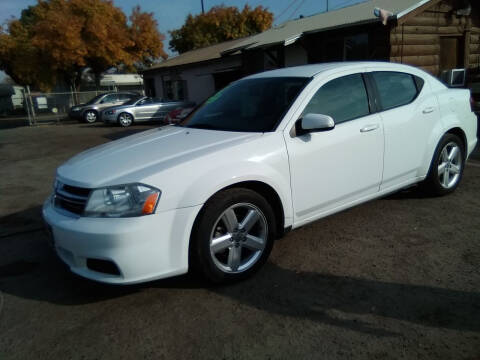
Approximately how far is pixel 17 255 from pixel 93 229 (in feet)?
6.11

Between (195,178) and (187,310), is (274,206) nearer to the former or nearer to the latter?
(195,178)

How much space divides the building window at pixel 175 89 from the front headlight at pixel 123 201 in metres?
21.5

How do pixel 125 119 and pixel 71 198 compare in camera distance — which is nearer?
pixel 71 198

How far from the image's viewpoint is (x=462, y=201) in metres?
4.63

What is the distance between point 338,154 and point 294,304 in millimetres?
1399

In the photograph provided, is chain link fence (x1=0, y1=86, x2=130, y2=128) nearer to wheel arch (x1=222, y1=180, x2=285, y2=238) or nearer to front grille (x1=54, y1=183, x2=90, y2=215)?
front grille (x1=54, y1=183, x2=90, y2=215)

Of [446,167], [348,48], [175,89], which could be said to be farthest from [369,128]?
[175,89]

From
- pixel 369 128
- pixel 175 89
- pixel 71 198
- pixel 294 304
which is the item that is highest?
pixel 175 89

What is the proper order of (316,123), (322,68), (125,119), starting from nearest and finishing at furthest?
(316,123) → (322,68) → (125,119)

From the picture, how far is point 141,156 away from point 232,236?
0.95 metres

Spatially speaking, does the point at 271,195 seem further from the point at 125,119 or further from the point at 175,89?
the point at 175,89

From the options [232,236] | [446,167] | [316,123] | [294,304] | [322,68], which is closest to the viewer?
[294,304]

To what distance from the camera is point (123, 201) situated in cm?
266

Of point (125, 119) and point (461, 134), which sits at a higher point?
point (461, 134)
